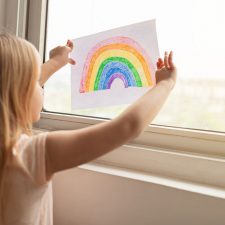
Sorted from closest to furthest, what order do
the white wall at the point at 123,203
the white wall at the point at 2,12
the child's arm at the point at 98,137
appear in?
the child's arm at the point at 98,137, the white wall at the point at 123,203, the white wall at the point at 2,12

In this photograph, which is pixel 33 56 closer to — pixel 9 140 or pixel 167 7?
pixel 9 140

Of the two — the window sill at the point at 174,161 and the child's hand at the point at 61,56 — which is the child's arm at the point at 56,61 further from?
the window sill at the point at 174,161

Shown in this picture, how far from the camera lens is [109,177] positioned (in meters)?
0.80

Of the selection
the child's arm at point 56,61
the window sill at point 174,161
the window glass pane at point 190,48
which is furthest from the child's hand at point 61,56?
the window sill at point 174,161

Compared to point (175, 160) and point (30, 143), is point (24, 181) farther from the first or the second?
point (175, 160)

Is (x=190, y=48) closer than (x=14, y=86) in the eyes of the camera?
No

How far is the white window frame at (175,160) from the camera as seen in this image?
75cm

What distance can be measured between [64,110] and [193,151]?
1.33 ft

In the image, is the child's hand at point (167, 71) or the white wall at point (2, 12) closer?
the child's hand at point (167, 71)

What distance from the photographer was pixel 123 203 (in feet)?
2.56

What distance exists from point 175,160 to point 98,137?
Result: 30cm

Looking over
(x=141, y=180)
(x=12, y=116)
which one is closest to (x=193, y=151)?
(x=141, y=180)

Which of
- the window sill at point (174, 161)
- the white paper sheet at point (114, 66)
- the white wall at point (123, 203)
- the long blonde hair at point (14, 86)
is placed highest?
the white paper sheet at point (114, 66)

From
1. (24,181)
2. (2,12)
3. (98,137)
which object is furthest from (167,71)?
(2,12)
